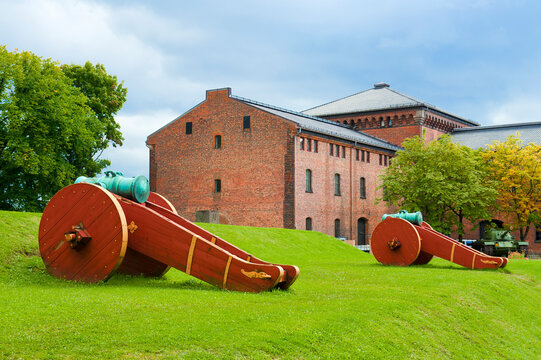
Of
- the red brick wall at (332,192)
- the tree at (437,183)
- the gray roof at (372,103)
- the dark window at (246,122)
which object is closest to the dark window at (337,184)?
the red brick wall at (332,192)

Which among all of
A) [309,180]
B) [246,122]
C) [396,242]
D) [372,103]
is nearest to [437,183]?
[309,180]

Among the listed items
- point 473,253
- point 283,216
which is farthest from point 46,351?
point 283,216

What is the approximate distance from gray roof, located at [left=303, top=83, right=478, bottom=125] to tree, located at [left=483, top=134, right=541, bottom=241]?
11749 mm

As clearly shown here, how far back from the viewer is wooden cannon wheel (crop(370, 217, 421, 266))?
19844 millimetres

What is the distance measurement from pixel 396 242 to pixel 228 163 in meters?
24.5

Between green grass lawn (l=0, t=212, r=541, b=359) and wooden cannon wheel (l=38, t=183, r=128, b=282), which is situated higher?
wooden cannon wheel (l=38, t=183, r=128, b=282)

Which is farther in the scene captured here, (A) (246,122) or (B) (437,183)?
(A) (246,122)

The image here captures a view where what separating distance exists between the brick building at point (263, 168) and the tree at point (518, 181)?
9.12m

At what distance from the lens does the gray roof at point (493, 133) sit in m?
56.7

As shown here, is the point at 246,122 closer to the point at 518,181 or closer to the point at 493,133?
the point at 518,181

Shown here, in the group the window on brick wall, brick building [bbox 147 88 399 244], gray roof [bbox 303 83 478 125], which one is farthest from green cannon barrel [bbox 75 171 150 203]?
gray roof [bbox 303 83 478 125]

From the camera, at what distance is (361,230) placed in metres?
48.1

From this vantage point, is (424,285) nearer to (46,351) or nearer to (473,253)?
(473,253)

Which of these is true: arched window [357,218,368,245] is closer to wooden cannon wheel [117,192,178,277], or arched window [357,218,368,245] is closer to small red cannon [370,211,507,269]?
small red cannon [370,211,507,269]
